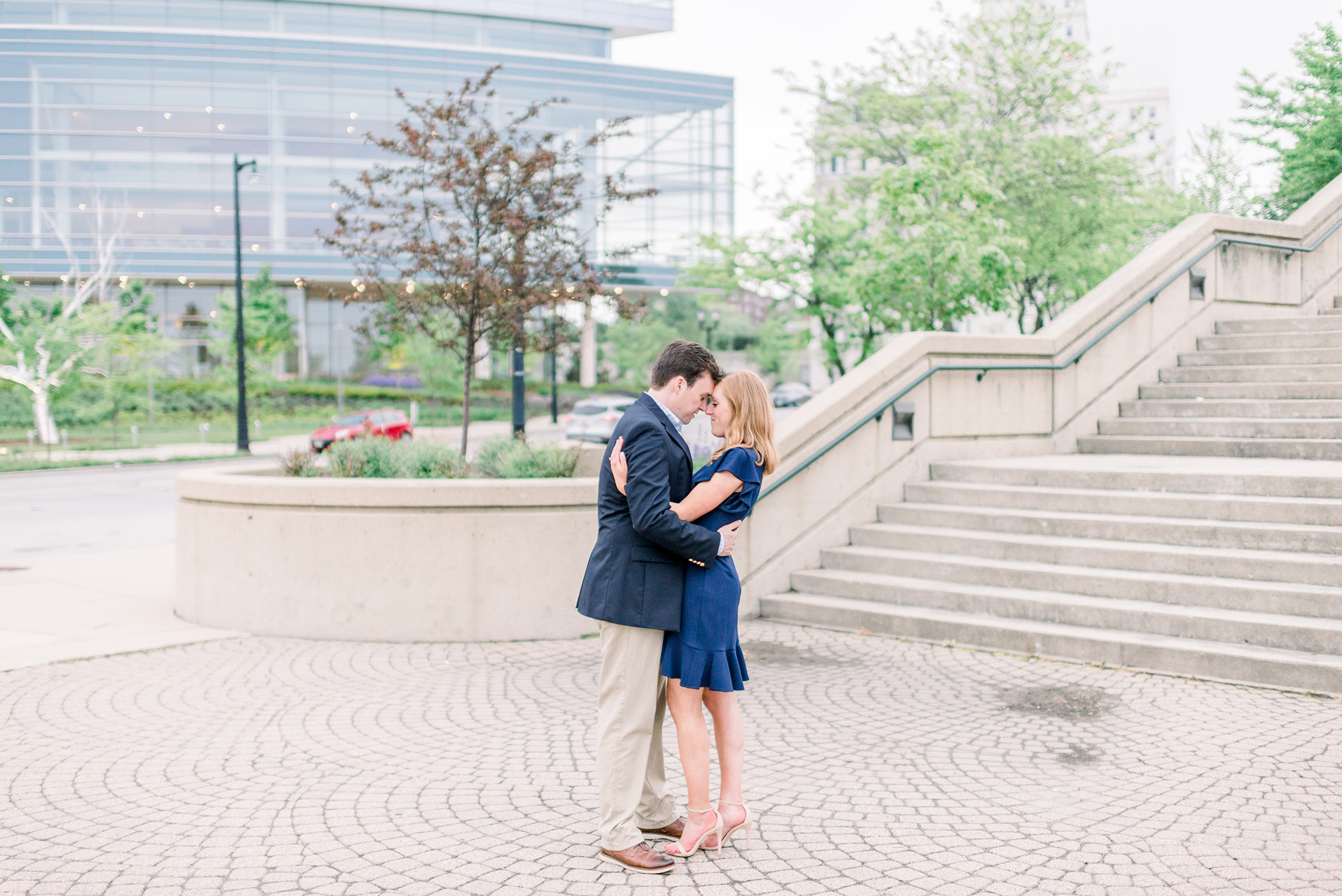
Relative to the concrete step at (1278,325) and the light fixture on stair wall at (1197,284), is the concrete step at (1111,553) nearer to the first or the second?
the light fixture on stair wall at (1197,284)

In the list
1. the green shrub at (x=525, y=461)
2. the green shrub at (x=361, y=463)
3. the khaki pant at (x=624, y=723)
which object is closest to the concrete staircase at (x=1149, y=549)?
the green shrub at (x=525, y=461)

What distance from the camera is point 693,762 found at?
157 inches

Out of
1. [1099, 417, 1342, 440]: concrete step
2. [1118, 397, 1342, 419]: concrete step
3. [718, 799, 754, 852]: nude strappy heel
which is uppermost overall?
[1118, 397, 1342, 419]: concrete step

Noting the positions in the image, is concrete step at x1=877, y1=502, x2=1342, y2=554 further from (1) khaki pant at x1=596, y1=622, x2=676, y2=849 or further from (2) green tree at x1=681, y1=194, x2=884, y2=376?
(2) green tree at x1=681, y1=194, x2=884, y2=376

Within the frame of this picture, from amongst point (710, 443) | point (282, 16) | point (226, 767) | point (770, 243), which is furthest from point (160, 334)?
point (226, 767)

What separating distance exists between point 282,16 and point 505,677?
6429 cm

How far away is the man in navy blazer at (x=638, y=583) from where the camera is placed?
385 centimetres

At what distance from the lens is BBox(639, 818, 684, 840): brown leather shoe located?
4156 mm

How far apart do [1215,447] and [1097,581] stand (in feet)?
9.77

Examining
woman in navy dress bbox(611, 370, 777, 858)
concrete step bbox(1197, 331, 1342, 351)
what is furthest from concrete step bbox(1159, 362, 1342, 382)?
woman in navy dress bbox(611, 370, 777, 858)

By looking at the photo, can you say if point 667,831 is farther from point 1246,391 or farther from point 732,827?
point 1246,391

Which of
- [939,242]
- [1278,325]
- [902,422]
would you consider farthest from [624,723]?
[939,242]

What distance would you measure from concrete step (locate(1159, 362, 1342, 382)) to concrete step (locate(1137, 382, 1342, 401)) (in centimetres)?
9

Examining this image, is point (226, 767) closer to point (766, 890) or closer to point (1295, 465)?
point (766, 890)
